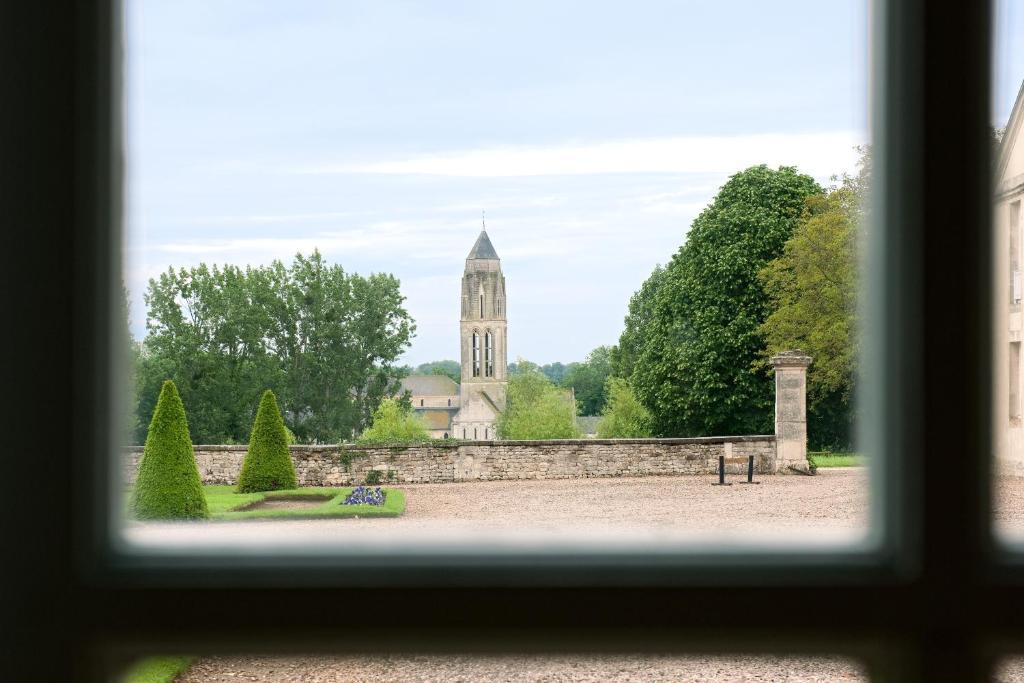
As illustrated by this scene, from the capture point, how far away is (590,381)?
2088 cm

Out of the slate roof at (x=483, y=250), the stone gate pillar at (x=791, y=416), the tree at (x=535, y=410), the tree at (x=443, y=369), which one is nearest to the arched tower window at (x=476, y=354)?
the tree at (x=443, y=369)

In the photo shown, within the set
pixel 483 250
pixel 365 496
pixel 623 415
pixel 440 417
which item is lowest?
pixel 440 417

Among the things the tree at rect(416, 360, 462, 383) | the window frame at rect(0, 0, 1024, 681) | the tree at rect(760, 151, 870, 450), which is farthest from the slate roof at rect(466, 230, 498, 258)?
the window frame at rect(0, 0, 1024, 681)

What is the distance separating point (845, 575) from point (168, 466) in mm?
6570

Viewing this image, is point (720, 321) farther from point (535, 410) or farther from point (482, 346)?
point (482, 346)

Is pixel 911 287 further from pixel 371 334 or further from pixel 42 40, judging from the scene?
pixel 371 334

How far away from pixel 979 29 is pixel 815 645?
29 centimetres

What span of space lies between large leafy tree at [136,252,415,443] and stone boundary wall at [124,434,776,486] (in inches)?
42.4

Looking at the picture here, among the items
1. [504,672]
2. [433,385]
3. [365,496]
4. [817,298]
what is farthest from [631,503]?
[433,385]

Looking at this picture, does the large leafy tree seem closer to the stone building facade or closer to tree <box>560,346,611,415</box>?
tree <box>560,346,611,415</box>

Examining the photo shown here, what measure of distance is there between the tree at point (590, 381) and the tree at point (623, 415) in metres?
3.59

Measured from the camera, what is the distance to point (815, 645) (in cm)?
42

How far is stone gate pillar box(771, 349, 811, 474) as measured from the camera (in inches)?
402

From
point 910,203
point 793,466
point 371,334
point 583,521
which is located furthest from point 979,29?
point 371,334
